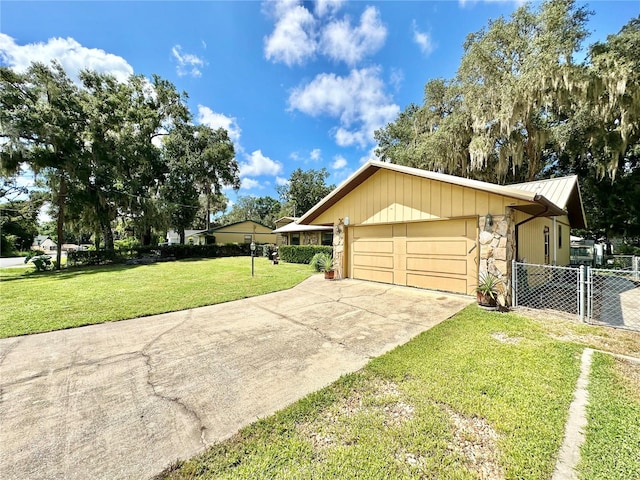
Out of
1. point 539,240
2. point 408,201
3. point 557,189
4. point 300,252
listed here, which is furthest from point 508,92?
point 300,252

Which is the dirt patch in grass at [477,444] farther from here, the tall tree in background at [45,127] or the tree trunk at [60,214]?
the tree trunk at [60,214]

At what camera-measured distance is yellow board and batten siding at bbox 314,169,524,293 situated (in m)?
6.51

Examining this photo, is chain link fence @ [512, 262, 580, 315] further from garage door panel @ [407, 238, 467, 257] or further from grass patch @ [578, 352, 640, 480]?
grass patch @ [578, 352, 640, 480]

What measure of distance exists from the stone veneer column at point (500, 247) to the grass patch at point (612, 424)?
2.68 metres

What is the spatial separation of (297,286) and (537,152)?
46.6 feet

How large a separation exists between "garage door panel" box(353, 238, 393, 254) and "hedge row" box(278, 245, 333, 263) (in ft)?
20.7

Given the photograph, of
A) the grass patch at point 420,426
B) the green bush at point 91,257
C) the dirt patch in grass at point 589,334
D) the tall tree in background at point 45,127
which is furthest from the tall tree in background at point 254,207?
the grass patch at point 420,426

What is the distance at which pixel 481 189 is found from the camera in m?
5.85

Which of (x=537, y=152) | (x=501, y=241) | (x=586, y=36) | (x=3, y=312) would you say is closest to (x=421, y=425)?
(x=501, y=241)

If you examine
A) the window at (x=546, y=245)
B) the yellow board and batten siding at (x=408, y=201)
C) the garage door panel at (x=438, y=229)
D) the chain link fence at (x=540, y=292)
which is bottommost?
the chain link fence at (x=540, y=292)

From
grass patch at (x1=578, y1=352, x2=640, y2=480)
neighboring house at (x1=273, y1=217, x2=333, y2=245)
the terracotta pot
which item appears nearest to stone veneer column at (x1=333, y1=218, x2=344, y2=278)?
the terracotta pot

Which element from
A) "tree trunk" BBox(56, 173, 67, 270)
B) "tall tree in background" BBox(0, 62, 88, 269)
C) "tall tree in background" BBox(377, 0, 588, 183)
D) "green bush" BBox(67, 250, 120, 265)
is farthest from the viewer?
"green bush" BBox(67, 250, 120, 265)

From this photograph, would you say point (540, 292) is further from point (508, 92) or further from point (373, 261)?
point (508, 92)

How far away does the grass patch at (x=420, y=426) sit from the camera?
183 cm
